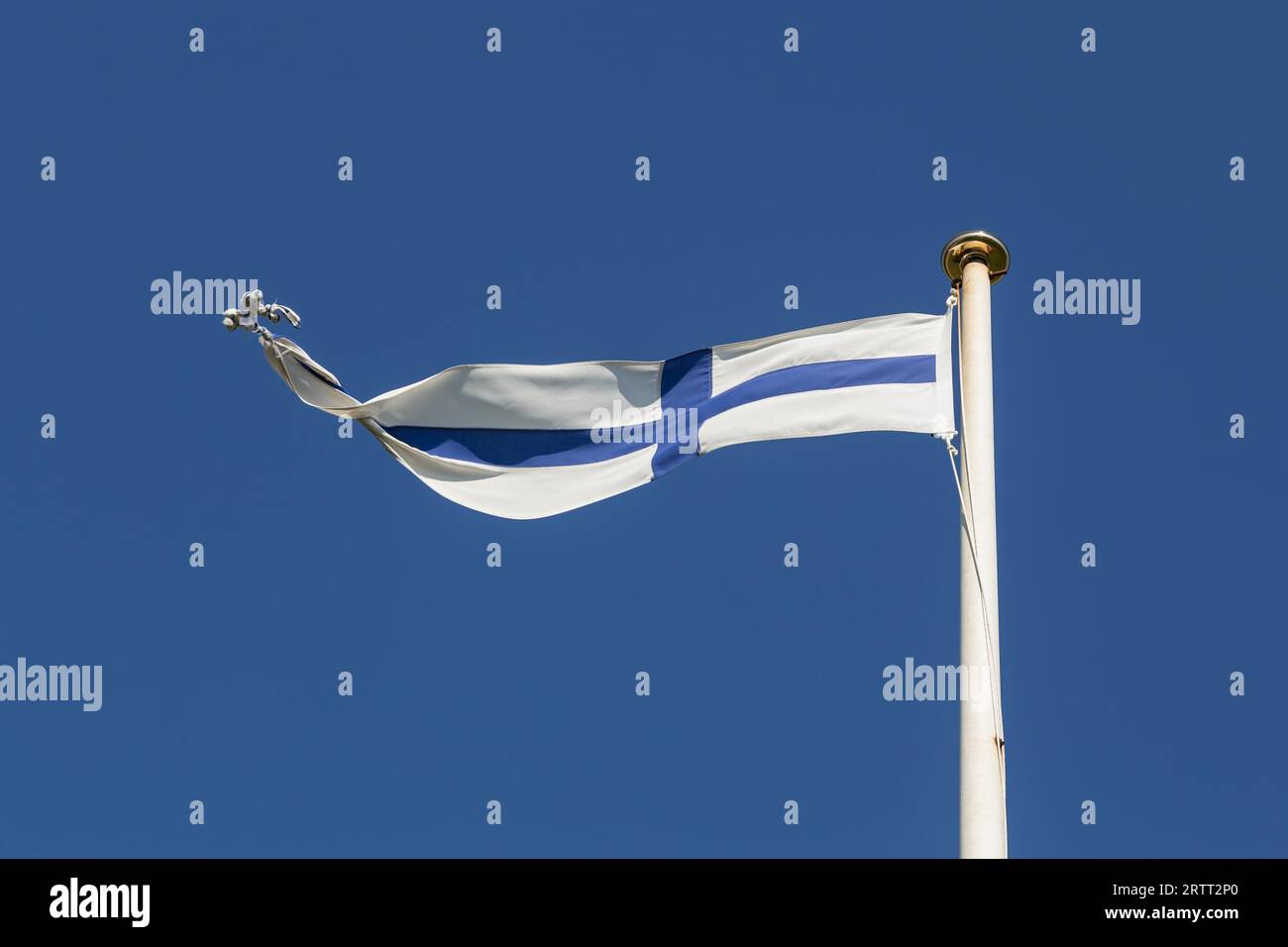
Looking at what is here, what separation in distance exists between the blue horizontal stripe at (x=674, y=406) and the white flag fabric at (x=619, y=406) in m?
0.01

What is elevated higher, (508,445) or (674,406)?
(674,406)

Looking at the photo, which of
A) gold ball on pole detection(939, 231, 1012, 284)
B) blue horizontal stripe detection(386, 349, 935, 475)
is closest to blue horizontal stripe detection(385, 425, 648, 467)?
blue horizontal stripe detection(386, 349, 935, 475)

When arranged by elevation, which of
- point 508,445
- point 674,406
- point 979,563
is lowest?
point 979,563

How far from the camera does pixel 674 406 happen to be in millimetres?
20000

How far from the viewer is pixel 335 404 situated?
2030 centimetres

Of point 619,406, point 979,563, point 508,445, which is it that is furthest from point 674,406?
point 979,563

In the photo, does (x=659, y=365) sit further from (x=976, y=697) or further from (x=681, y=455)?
(x=976, y=697)

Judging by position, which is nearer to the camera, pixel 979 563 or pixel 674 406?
pixel 979 563

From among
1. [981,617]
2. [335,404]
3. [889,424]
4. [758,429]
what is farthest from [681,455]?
[981,617]

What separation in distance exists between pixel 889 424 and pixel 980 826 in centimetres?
496

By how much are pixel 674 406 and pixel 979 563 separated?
511 cm

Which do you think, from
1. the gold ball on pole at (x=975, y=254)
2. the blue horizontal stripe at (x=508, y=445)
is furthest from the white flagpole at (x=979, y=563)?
the blue horizontal stripe at (x=508, y=445)

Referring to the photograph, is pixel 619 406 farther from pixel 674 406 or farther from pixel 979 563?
pixel 979 563

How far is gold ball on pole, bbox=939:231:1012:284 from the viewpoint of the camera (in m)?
17.5
